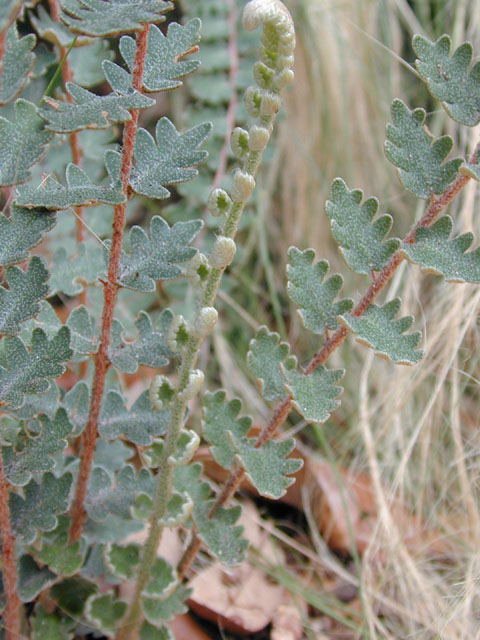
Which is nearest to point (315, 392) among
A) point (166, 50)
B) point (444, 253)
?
point (444, 253)

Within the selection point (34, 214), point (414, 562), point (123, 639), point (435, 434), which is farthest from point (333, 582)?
point (34, 214)

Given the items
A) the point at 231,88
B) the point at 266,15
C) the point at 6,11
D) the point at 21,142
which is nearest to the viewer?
the point at 6,11

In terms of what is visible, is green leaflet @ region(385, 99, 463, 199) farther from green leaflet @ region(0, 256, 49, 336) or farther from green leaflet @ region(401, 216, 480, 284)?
green leaflet @ region(0, 256, 49, 336)

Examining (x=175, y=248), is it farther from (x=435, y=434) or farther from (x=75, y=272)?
(x=435, y=434)

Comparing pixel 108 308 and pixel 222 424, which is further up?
pixel 108 308

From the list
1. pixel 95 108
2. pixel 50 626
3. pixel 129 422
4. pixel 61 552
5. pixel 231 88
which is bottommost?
pixel 50 626

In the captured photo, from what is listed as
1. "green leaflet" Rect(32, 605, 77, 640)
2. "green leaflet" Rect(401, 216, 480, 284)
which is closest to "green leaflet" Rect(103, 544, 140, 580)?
"green leaflet" Rect(32, 605, 77, 640)

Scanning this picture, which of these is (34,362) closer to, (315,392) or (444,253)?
(315,392)
